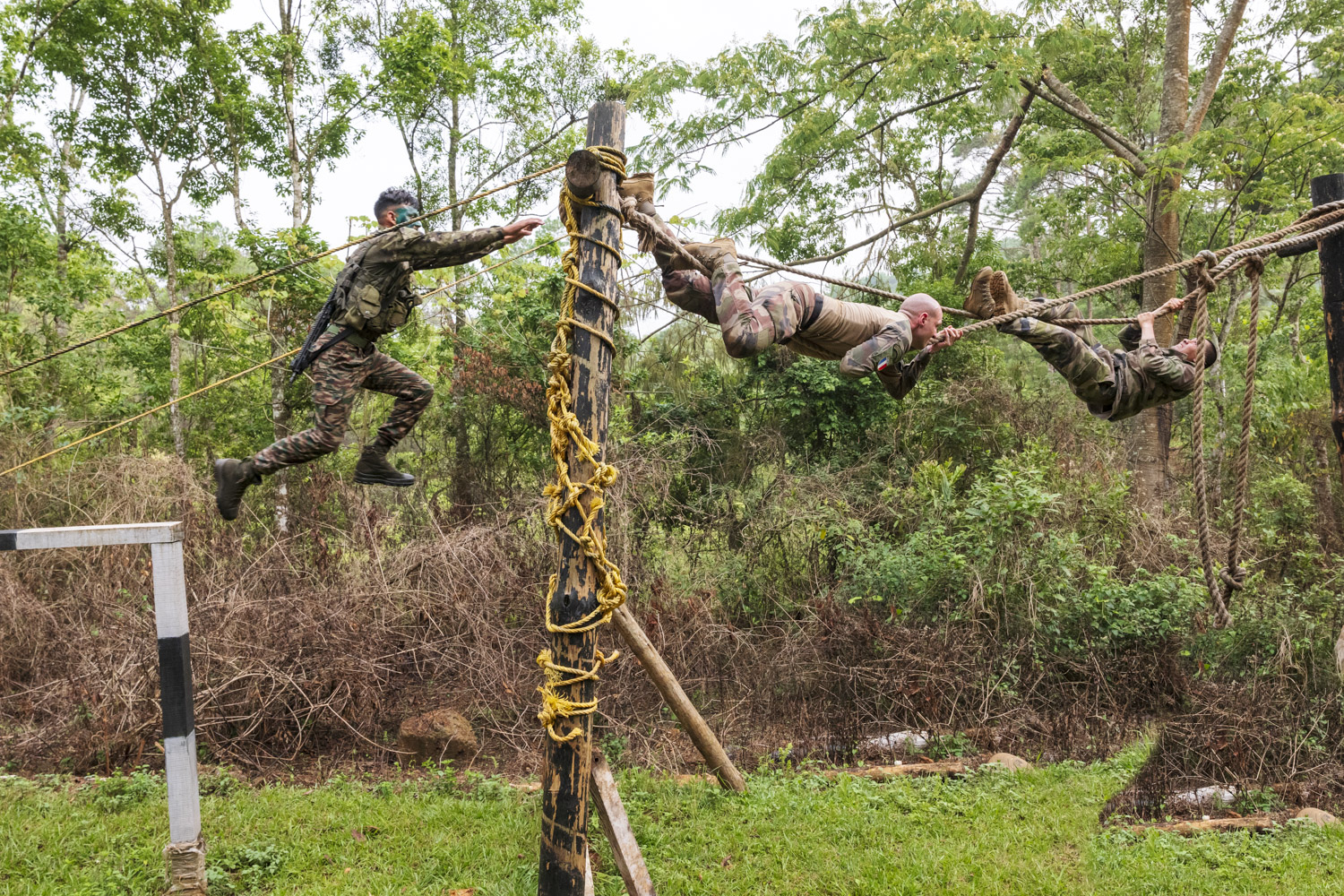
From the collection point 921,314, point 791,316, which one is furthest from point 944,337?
point 791,316

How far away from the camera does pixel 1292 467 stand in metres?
10.6

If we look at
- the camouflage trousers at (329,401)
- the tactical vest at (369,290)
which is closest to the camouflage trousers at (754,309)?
the tactical vest at (369,290)

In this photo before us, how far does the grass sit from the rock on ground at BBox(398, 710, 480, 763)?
0.48 m

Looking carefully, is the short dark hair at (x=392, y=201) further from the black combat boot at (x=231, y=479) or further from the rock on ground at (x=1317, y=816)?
the rock on ground at (x=1317, y=816)

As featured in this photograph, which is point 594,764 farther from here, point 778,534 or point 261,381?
point 261,381

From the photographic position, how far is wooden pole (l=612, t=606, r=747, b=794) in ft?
14.9

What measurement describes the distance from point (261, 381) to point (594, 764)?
8629 millimetres

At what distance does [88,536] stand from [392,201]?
1.99 metres

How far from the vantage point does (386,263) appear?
3717 millimetres

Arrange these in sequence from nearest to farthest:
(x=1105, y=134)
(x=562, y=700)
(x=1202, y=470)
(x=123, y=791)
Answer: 1. (x=562, y=700)
2. (x=1202, y=470)
3. (x=123, y=791)
4. (x=1105, y=134)

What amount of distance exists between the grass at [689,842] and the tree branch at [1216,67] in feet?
27.1

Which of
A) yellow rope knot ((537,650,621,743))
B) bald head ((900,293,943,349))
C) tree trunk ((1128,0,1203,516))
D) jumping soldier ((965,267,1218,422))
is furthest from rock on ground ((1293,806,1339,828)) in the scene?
yellow rope knot ((537,650,621,743))

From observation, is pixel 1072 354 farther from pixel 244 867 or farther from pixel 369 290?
pixel 244 867

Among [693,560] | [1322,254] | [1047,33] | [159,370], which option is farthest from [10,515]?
[1047,33]
